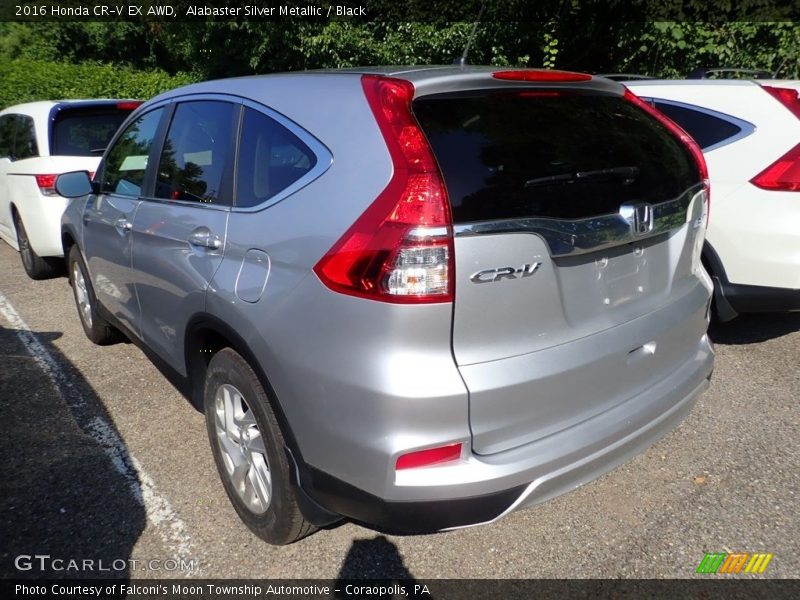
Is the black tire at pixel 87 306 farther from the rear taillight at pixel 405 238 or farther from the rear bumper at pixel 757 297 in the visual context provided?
the rear bumper at pixel 757 297

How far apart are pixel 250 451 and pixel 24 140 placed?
4951 millimetres

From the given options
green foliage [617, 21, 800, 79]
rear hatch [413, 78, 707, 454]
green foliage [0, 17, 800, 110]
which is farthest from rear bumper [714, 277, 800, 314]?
green foliage [617, 21, 800, 79]

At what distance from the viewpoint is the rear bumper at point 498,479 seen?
6.12 ft

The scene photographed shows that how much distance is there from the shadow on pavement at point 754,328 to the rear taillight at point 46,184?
A: 5.32 meters

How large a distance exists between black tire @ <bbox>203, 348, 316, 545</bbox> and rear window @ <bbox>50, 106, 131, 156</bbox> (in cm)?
397

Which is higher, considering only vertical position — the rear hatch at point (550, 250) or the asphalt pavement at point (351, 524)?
the rear hatch at point (550, 250)

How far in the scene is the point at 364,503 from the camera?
1.92 meters

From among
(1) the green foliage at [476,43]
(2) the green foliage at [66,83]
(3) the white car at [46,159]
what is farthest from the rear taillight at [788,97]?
(2) the green foliage at [66,83]

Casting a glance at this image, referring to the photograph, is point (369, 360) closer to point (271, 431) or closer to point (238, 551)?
point (271, 431)

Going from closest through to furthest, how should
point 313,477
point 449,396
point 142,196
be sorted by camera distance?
point 449,396, point 313,477, point 142,196

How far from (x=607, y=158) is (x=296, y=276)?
1128mm

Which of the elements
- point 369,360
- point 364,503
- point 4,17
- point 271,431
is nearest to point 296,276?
point 369,360

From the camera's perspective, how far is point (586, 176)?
6.73 ft

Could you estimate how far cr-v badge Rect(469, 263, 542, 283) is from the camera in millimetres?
1803
